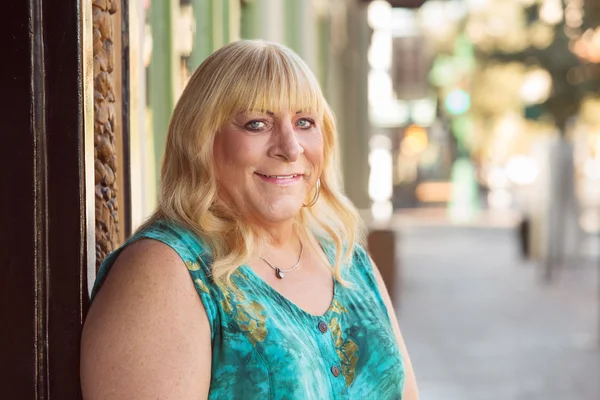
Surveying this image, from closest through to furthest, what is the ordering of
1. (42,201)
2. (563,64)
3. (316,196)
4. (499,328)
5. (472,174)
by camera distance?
(42,201) → (316,196) → (499,328) → (563,64) → (472,174)

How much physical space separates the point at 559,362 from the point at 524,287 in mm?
5698

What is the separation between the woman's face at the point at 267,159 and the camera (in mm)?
2219

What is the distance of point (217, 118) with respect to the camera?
2.18 meters

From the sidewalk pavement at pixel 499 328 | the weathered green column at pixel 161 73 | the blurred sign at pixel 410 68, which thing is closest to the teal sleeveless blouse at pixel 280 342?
the weathered green column at pixel 161 73

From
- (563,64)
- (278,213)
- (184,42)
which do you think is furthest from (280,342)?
(563,64)

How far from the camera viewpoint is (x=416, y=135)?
154ft

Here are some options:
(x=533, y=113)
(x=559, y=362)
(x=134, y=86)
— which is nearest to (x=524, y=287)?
(x=533, y=113)

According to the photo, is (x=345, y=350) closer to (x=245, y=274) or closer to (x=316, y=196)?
(x=245, y=274)

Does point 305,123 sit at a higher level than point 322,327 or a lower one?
higher

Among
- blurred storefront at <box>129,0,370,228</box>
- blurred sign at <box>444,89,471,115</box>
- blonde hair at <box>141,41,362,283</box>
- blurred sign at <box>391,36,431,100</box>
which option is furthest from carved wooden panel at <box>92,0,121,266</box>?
blurred sign at <box>391,36,431,100</box>

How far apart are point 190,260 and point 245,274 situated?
16 centimetres

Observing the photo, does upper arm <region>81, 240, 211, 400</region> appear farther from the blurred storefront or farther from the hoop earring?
the blurred storefront

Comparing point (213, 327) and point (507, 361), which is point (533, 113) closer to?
point (507, 361)

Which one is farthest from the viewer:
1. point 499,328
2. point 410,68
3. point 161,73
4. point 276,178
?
point 410,68
